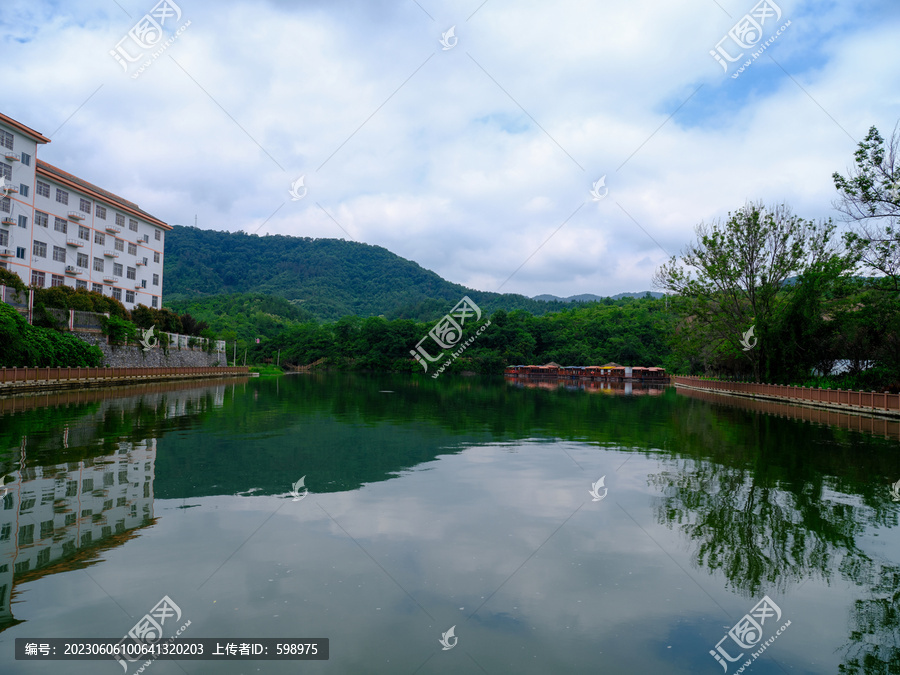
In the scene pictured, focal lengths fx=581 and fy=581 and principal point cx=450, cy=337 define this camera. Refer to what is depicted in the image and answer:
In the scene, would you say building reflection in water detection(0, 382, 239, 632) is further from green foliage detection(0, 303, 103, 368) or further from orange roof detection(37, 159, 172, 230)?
orange roof detection(37, 159, 172, 230)

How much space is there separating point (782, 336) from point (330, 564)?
122 feet

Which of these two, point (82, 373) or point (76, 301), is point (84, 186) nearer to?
point (76, 301)

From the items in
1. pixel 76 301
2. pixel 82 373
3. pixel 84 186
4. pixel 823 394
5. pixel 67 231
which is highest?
pixel 84 186

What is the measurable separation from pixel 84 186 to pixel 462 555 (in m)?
52.9

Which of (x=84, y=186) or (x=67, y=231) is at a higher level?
(x=84, y=186)

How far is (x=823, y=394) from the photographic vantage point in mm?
29141

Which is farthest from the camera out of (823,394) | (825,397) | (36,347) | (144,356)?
(144,356)

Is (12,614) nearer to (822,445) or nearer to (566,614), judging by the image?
(566,614)

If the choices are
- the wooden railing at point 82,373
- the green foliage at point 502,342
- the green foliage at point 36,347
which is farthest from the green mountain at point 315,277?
the green foliage at point 36,347

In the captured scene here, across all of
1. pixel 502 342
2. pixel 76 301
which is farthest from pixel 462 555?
pixel 502 342

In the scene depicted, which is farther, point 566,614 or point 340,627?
point 566,614

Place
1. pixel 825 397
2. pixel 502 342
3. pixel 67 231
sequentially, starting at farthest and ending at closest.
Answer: pixel 502 342, pixel 67 231, pixel 825 397

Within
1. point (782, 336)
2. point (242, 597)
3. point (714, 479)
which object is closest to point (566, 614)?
point (242, 597)

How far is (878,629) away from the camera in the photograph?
4660mm
